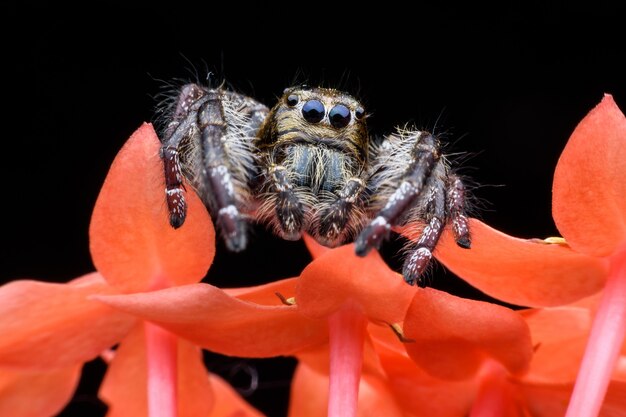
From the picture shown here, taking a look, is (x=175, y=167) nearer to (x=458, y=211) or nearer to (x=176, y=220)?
(x=176, y=220)

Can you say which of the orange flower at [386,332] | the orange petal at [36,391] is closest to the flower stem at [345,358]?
the orange flower at [386,332]

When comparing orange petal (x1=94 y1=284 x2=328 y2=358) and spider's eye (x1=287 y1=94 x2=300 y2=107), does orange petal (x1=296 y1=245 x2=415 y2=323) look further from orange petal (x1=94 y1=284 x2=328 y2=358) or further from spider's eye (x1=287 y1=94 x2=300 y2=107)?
spider's eye (x1=287 y1=94 x2=300 y2=107)

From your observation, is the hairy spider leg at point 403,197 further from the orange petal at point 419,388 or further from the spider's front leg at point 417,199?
the orange petal at point 419,388

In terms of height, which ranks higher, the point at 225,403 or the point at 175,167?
the point at 175,167

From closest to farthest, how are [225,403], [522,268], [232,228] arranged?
[232,228] → [522,268] → [225,403]

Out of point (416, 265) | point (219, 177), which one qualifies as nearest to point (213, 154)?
point (219, 177)

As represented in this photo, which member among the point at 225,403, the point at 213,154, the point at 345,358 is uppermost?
the point at 213,154
